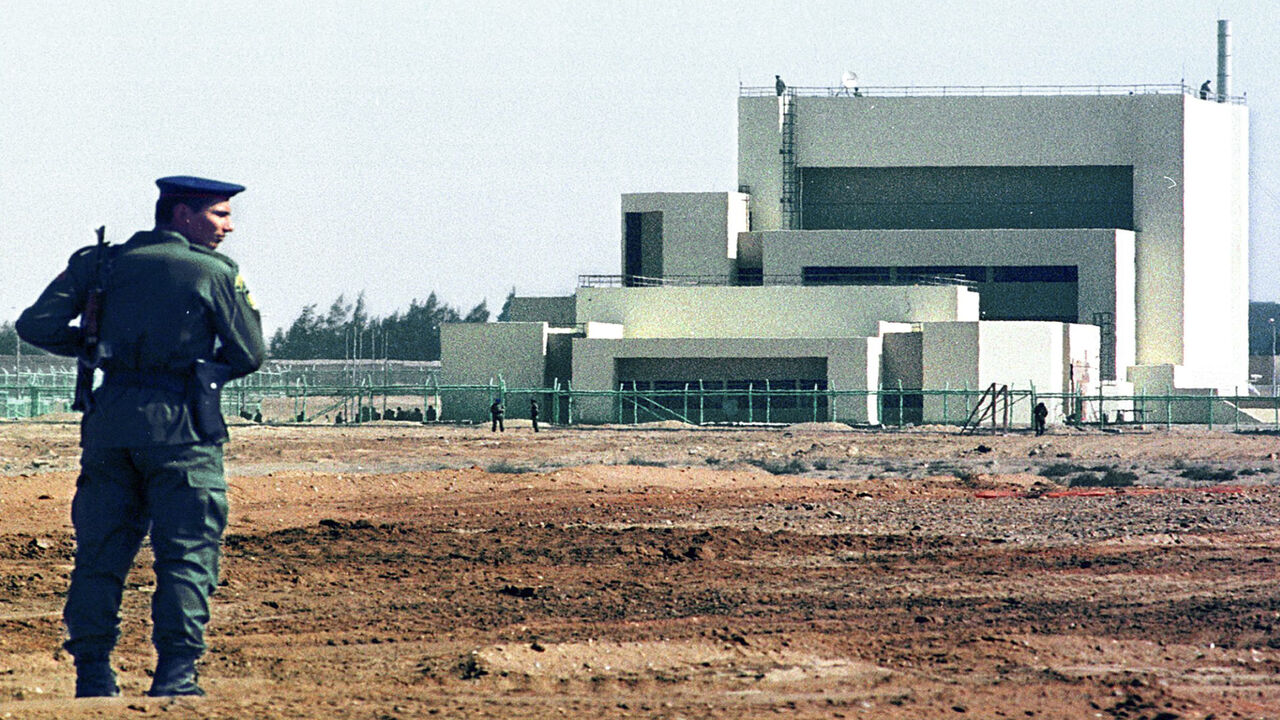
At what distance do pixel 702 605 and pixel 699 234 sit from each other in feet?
189

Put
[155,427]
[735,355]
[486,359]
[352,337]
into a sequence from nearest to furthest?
[155,427] → [735,355] → [486,359] → [352,337]

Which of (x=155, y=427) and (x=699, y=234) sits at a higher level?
(x=699, y=234)

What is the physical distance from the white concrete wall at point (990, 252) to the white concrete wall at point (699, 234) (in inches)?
66.7

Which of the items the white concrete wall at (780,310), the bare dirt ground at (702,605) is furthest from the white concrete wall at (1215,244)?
the bare dirt ground at (702,605)

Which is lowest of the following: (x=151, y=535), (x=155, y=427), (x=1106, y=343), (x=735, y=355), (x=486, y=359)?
(x=151, y=535)

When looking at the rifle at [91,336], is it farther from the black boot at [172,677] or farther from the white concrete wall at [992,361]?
the white concrete wall at [992,361]

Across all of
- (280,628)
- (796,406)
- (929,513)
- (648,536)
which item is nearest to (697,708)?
(280,628)

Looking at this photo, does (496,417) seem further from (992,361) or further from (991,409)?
(992,361)

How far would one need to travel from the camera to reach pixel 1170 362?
70562mm

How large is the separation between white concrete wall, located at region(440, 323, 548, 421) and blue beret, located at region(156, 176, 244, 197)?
5559 centimetres

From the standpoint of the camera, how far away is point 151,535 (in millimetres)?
7215

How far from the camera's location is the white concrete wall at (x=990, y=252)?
219 ft

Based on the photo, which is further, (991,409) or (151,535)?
(991,409)

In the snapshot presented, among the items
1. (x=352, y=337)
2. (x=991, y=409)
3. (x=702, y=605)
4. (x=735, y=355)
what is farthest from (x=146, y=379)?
(x=352, y=337)
